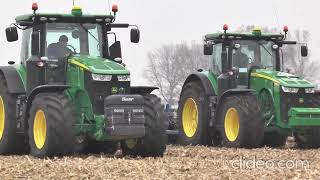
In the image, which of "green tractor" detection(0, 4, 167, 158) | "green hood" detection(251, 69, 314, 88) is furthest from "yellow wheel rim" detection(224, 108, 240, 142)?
"green tractor" detection(0, 4, 167, 158)

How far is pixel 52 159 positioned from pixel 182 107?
6.89 metres

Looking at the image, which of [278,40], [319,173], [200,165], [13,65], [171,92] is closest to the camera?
[319,173]

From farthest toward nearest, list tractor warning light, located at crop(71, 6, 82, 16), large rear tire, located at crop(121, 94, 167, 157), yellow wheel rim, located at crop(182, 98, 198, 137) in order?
yellow wheel rim, located at crop(182, 98, 198, 137) → tractor warning light, located at crop(71, 6, 82, 16) → large rear tire, located at crop(121, 94, 167, 157)

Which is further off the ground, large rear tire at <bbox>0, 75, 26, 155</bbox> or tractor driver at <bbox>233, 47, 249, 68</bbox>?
tractor driver at <bbox>233, 47, 249, 68</bbox>

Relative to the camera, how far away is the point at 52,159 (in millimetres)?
11508

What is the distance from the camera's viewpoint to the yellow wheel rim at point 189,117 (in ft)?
58.2

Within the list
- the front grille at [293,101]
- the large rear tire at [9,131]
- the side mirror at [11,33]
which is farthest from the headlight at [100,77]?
the front grille at [293,101]

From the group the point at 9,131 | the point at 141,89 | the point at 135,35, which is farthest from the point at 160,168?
the point at 9,131

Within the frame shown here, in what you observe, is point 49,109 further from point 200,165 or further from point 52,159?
point 200,165

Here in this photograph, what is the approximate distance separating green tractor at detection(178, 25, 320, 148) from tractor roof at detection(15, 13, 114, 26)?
3898mm

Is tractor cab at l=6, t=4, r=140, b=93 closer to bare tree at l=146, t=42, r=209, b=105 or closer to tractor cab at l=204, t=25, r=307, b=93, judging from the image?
tractor cab at l=204, t=25, r=307, b=93

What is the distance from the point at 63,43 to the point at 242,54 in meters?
5.38

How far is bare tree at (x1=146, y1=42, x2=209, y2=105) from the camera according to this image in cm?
7225

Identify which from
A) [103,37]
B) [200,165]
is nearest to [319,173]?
[200,165]
